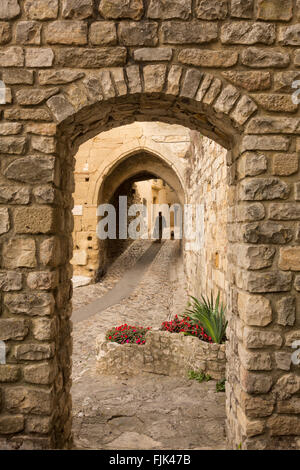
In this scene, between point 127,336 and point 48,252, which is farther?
point 127,336

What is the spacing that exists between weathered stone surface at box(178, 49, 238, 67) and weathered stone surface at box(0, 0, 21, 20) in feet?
3.50

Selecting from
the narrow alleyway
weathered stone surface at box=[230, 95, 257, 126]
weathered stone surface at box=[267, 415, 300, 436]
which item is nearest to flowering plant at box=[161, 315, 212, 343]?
the narrow alleyway

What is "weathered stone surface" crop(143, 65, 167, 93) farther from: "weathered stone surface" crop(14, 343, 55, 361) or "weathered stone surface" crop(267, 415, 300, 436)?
"weathered stone surface" crop(267, 415, 300, 436)

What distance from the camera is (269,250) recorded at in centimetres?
225

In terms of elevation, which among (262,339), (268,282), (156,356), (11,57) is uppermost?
(11,57)

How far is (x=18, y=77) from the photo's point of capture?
7.42 feet

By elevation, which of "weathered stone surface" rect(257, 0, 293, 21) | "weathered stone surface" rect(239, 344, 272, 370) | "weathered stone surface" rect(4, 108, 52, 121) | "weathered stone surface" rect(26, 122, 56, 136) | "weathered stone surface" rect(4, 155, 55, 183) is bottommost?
"weathered stone surface" rect(239, 344, 272, 370)

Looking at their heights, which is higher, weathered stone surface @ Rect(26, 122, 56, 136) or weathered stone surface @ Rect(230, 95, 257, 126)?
weathered stone surface @ Rect(230, 95, 257, 126)

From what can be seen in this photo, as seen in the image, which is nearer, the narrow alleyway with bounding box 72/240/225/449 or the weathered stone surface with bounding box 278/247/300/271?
the weathered stone surface with bounding box 278/247/300/271

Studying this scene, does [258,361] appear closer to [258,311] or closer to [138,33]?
[258,311]

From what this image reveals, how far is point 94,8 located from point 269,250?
6.17 feet

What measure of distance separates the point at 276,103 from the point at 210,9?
72 cm

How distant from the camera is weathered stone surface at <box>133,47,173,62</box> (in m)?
2.26

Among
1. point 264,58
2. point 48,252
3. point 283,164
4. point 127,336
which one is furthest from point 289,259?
point 127,336
